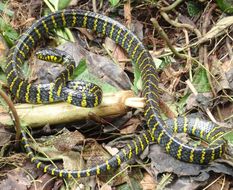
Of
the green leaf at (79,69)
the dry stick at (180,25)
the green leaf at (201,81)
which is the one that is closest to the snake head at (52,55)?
the green leaf at (79,69)

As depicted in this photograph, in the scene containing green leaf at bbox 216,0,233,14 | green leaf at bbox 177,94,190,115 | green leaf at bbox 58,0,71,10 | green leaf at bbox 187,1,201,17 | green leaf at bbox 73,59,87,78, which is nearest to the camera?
green leaf at bbox 177,94,190,115

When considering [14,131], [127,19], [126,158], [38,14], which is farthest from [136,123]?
[38,14]

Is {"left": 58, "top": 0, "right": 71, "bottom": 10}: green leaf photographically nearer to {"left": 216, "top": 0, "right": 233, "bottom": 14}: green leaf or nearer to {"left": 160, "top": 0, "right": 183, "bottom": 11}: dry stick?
{"left": 160, "top": 0, "right": 183, "bottom": 11}: dry stick

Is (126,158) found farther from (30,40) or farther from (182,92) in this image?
(30,40)

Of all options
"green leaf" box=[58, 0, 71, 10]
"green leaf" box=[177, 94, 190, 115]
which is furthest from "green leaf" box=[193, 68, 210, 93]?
"green leaf" box=[58, 0, 71, 10]

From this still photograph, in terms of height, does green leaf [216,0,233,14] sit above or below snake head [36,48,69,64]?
above

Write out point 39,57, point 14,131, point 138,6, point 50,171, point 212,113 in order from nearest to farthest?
point 50,171
point 14,131
point 212,113
point 39,57
point 138,6

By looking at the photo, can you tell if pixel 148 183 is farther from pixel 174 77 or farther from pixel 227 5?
pixel 227 5
